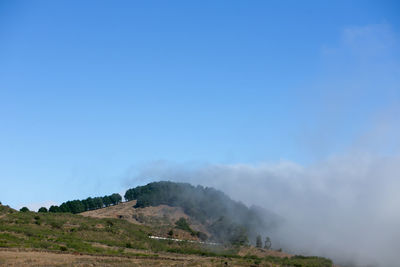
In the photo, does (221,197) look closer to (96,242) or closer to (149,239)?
(149,239)

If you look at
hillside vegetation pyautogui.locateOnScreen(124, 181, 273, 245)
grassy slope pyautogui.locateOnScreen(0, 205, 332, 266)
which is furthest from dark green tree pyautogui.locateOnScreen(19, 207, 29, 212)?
hillside vegetation pyautogui.locateOnScreen(124, 181, 273, 245)

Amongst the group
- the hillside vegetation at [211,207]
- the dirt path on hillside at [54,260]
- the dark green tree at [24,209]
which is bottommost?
the dirt path on hillside at [54,260]

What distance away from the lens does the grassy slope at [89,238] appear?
73.4 meters

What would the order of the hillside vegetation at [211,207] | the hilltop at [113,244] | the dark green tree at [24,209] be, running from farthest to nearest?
the hillside vegetation at [211,207], the dark green tree at [24,209], the hilltop at [113,244]

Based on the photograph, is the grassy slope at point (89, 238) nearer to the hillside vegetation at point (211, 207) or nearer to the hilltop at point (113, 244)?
the hilltop at point (113, 244)

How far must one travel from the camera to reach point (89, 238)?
92.2 metres

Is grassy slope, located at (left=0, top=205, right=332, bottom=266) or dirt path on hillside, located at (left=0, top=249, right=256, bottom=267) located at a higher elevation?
grassy slope, located at (left=0, top=205, right=332, bottom=266)

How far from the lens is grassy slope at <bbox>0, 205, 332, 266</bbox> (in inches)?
2889

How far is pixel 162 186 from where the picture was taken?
199 meters

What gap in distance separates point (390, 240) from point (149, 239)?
8846 centimetres

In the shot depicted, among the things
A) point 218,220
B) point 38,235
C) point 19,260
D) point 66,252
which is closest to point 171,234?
point 218,220

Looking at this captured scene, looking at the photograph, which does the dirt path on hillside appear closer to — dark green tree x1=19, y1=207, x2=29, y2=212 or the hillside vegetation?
dark green tree x1=19, y1=207, x2=29, y2=212

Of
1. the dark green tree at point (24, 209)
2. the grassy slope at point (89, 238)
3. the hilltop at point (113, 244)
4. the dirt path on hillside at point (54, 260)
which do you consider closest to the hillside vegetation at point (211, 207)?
the hilltop at point (113, 244)

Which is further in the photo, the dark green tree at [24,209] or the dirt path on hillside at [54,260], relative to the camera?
the dark green tree at [24,209]
